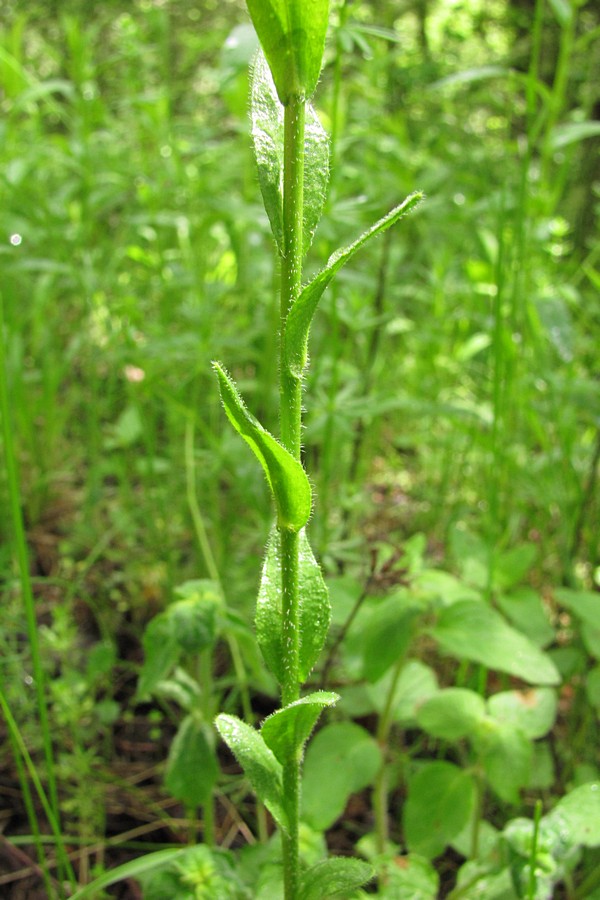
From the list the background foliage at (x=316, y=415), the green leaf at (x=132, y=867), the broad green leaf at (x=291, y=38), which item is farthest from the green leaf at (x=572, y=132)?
the green leaf at (x=132, y=867)

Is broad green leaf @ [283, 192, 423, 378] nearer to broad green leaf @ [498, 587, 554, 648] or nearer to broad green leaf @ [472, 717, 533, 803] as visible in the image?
broad green leaf @ [472, 717, 533, 803]

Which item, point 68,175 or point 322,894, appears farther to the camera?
point 68,175

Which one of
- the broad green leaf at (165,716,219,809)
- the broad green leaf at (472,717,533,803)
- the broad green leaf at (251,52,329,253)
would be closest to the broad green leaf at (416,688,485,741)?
the broad green leaf at (472,717,533,803)

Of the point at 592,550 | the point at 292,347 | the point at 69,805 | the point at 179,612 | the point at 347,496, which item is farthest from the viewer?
the point at 347,496

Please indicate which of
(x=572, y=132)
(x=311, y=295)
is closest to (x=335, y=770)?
(x=311, y=295)

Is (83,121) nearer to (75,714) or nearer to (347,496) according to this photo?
(347,496)

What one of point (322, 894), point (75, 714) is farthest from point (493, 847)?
point (75, 714)
